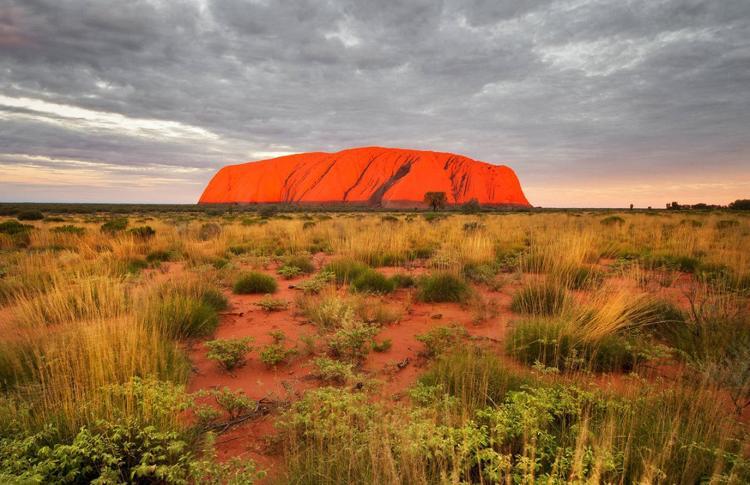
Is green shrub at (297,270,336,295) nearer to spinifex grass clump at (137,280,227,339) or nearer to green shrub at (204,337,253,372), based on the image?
spinifex grass clump at (137,280,227,339)

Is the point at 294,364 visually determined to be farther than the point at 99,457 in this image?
Yes

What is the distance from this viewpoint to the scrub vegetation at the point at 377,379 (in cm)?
189

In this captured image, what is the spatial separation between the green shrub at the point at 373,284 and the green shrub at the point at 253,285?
167 cm

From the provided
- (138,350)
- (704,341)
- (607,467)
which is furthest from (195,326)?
(704,341)

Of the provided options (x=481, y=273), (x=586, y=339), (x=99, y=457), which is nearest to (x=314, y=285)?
(x=481, y=273)

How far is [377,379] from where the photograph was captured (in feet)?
10.0

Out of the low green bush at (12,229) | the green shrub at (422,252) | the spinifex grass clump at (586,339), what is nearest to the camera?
the spinifex grass clump at (586,339)

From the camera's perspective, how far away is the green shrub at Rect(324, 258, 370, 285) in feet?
23.5

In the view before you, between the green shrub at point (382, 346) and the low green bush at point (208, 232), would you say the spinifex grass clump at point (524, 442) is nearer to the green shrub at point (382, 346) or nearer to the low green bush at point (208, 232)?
the green shrub at point (382, 346)

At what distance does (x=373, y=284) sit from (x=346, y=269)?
3.17 ft

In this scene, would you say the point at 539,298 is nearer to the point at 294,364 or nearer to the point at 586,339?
the point at 586,339

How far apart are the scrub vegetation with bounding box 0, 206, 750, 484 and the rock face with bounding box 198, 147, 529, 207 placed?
268ft

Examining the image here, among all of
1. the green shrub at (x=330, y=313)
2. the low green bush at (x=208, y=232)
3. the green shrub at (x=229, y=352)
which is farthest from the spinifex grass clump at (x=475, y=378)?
the low green bush at (x=208, y=232)

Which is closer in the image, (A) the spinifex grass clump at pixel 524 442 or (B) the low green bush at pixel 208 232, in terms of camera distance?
(A) the spinifex grass clump at pixel 524 442
